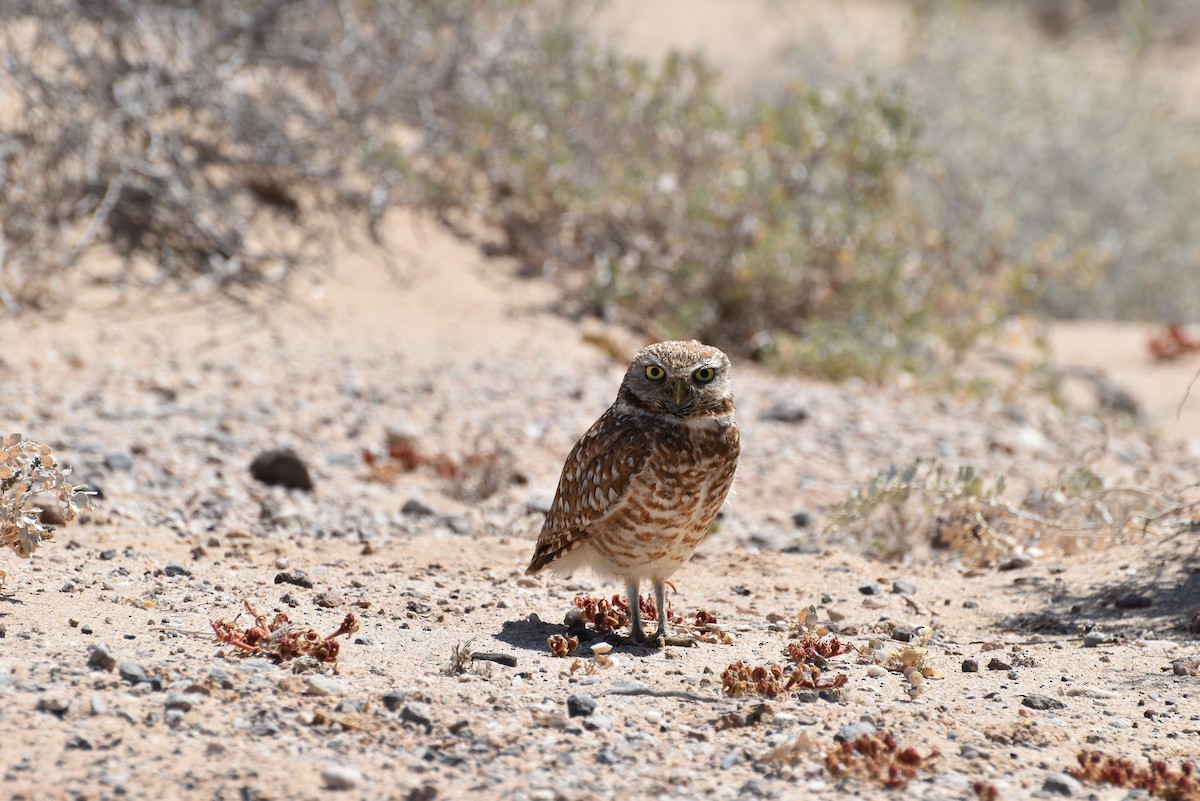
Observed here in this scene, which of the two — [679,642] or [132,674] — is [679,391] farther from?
[132,674]

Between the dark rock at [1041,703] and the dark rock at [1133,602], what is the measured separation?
1377 mm

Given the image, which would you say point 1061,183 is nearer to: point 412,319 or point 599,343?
point 599,343

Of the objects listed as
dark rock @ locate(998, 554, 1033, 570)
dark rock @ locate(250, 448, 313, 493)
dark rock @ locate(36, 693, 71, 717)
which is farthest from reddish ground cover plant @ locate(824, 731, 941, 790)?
dark rock @ locate(250, 448, 313, 493)

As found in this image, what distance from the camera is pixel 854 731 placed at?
4.00 meters

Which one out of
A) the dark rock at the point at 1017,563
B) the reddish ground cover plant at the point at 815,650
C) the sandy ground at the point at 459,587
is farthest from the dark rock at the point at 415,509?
the dark rock at the point at 1017,563

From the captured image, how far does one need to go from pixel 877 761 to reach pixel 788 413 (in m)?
4.95

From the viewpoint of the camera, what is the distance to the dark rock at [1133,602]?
557cm

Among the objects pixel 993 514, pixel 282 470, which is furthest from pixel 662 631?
pixel 282 470

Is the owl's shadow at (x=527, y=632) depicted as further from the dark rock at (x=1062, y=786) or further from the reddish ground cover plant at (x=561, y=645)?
the dark rock at (x=1062, y=786)

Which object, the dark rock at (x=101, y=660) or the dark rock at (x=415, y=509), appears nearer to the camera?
the dark rock at (x=101, y=660)

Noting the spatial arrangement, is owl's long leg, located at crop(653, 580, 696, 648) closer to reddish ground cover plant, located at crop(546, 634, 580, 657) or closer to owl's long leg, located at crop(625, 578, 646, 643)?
owl's long leg, located at crop(625, 578, 646, 643)

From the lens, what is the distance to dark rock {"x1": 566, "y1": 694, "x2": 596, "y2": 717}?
4.09 meters

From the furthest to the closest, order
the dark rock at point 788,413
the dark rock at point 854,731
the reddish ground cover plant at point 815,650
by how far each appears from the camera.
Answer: the dark rock at point 788,413 → the reddish ground cover plant at point 815,650 → the dark rock at point 854,731

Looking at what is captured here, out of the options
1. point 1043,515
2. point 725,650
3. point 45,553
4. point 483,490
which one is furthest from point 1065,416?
point 45,553
